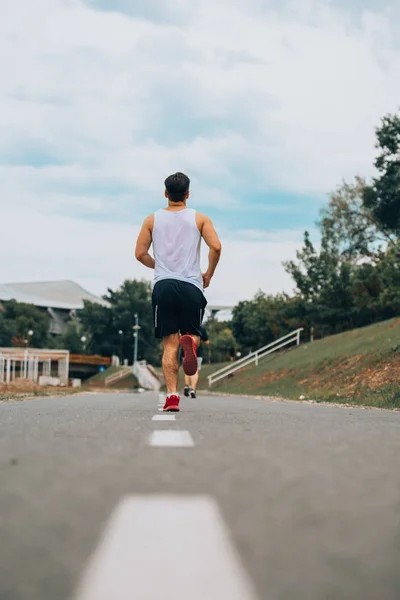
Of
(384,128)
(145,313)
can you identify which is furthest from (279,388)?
(145,313)

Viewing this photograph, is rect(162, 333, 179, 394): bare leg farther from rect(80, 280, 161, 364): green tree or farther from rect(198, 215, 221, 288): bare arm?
rect(80, 280, 161, 364): green tree

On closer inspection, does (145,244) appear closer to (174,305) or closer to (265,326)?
(174,305)

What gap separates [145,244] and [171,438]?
17.6 feet

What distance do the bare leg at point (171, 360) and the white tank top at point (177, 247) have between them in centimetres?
65

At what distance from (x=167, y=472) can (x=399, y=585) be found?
1.75 metres

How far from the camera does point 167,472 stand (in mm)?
3662

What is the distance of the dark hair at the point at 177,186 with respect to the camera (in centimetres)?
1012

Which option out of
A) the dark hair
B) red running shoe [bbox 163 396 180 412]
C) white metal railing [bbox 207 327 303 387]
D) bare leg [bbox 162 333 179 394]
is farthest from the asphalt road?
white metal railing [bbox 207 327 303 387]

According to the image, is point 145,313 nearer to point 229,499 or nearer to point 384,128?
point 384,128

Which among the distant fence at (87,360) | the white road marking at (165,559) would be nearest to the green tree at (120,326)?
the distant fence at (87,360)

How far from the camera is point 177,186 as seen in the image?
10125 mm

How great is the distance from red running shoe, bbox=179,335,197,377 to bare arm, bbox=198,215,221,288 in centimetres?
76

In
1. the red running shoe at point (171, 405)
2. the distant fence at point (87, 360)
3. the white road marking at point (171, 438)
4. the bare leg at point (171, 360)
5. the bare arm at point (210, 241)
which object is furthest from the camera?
the distant fence at point (87, 360)

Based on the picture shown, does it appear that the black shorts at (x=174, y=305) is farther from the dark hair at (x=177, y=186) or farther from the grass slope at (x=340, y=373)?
the grass slope at (x=340, y=373)
